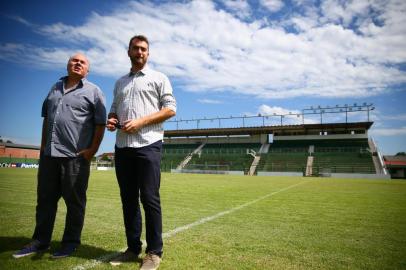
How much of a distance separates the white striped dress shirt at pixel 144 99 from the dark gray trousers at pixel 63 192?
23.6 inches

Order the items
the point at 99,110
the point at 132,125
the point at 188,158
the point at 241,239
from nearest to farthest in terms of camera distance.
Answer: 1. the point at 132,125
2. the point at 99,110
3. the point at 241,239
4. the point at 188,158

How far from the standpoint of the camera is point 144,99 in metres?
3.28

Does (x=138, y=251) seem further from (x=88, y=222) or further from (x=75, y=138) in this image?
(x=88, y=222)

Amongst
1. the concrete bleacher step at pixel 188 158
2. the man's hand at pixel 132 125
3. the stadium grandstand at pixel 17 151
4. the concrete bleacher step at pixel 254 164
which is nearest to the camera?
the man's hand at pixel 132 125

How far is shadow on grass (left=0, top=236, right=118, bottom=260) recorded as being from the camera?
3168 mm

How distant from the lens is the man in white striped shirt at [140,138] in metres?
3.07

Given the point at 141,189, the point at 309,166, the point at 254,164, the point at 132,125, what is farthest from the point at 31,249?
the point at 254,164

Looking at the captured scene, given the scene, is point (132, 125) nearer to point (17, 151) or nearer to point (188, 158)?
point (188, 158)

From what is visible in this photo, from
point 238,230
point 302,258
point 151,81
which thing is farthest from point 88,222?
point 302,258

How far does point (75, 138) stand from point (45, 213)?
0.91m

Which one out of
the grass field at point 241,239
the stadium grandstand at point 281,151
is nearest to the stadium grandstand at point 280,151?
the stadium grandstand at point 281,151

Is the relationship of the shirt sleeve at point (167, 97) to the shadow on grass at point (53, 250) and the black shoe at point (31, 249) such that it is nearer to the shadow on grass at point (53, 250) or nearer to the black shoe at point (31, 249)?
the shadow on grass at point (53, 250)

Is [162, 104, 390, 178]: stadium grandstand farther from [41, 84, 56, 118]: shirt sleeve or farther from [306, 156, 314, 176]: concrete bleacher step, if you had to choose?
[41, 84, 56, 118]: shirt sleeve

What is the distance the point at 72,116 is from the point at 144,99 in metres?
0.88
